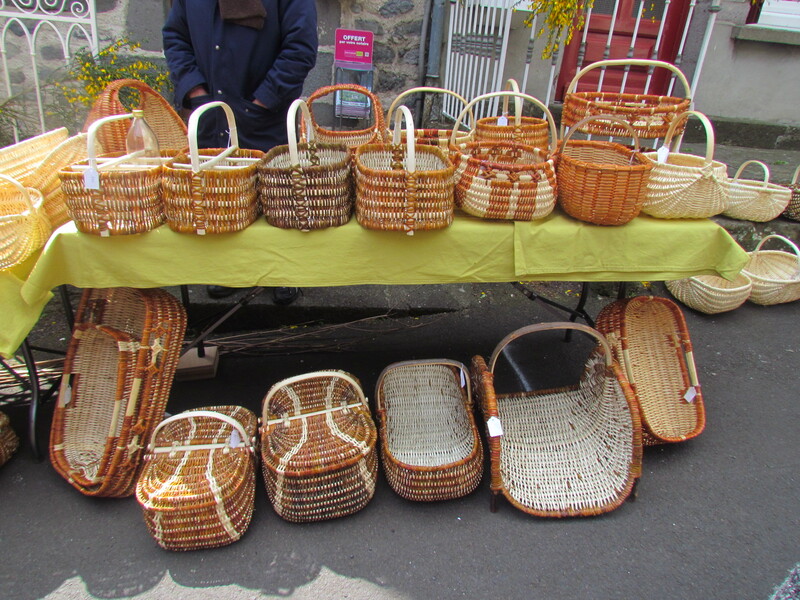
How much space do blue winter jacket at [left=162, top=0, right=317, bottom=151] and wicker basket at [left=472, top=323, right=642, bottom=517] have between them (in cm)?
184

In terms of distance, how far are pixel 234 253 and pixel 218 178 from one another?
29 centimetres

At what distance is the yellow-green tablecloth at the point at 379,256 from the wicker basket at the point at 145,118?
56cm

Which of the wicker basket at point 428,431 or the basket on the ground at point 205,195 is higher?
the basket on the ground at point 205,195

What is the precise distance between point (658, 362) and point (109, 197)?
238cm

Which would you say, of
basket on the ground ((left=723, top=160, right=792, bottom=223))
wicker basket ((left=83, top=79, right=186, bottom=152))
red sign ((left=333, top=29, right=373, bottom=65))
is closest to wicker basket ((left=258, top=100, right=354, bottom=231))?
wicker basket ((left=83, top=79, right=186, bottom=152))

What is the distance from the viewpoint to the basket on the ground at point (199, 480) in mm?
1720

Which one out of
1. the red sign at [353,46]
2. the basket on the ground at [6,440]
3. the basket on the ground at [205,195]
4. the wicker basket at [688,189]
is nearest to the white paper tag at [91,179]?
the basket on the ground at [205,195]

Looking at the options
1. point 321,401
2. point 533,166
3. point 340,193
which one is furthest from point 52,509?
point 533,166

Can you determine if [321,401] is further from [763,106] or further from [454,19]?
[763,106]

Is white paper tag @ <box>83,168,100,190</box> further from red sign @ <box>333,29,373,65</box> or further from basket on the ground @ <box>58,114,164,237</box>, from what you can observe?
red sign @ <box>333,29,373,65</box>

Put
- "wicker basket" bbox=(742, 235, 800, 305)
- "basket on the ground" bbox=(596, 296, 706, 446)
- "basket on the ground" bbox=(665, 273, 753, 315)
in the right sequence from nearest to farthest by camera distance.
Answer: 1. "basket on the ground" bbox=(596, 296, 706, 446)
2. "basket on the ground" bbox=(665, 273, 753, 315)
3. "wicker basket" bbox=(742, 235, 800, 305)

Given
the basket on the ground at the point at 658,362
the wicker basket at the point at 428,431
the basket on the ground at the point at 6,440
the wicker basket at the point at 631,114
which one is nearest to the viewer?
the wicker basket at the point at 428,431

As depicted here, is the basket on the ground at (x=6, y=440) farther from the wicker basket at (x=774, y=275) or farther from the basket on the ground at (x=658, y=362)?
the wicker basket at (x=774, y=275)

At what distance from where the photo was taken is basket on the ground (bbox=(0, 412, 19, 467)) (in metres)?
2.05
